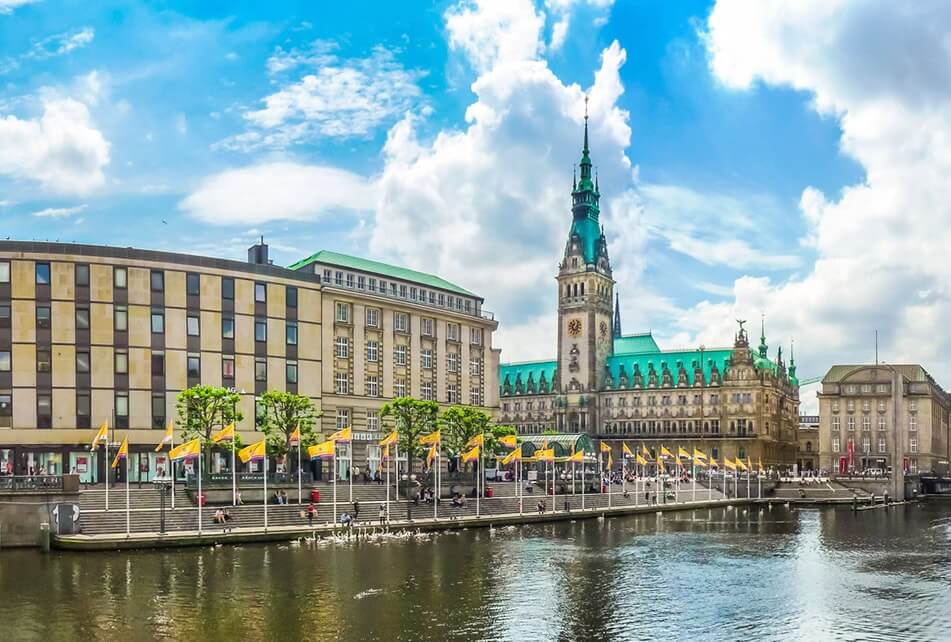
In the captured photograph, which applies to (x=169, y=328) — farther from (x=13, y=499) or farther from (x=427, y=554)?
(x=427, y=554)

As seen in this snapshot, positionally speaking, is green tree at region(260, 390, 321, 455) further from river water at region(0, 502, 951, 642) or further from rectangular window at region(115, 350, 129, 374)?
river water at region(0, 502, 951, 642)

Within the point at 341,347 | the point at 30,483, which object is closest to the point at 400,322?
the point at 341,347

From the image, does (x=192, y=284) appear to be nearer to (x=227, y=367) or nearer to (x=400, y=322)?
(x=227, y=367)

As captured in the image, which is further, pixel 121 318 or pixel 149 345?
pixel 149 345

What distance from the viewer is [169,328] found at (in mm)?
117875

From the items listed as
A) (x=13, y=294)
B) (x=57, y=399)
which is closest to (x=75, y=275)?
(x=13, y=294)

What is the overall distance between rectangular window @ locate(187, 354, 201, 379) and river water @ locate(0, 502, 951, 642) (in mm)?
40900

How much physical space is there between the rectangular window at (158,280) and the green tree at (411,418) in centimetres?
2888

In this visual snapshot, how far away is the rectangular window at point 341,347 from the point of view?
135 metres

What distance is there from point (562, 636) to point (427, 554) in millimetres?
30115

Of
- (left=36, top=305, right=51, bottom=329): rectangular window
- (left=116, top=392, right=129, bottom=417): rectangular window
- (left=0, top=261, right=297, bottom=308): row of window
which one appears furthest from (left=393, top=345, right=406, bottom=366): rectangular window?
(left=36, top=305, right=51, bottom=329): rectangular window

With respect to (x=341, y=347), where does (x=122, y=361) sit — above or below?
below

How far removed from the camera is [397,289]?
480ft

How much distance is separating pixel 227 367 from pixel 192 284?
10.5 m
